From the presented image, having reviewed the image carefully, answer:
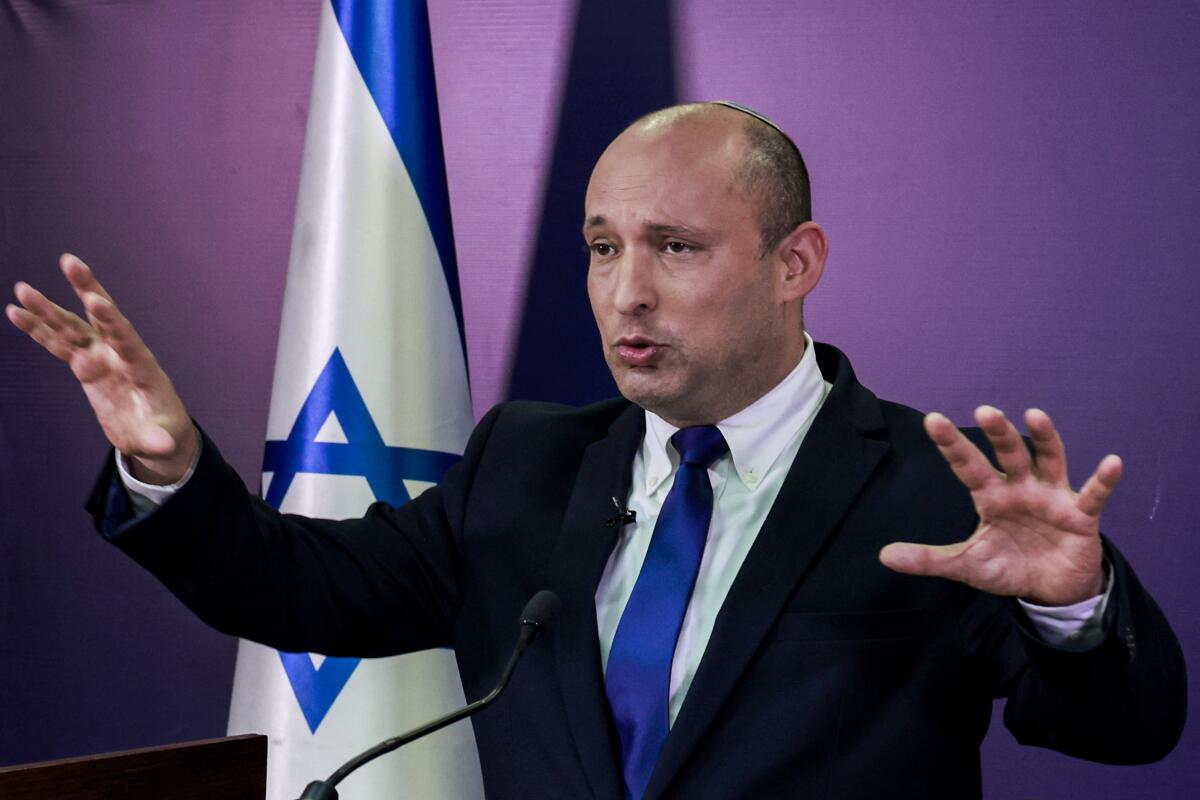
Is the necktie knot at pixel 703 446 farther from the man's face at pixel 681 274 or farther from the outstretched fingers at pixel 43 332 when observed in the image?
the outstretched fingers at pixel 43 332

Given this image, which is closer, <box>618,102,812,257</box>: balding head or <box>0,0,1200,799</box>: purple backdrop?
<box>618,102,812,257</box>: balding head

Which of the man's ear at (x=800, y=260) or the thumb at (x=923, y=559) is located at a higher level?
the man's ear at (x=800, y=260)

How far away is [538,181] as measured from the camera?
2.84m

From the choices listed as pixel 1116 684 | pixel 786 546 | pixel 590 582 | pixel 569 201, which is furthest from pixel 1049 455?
pixel 569 201

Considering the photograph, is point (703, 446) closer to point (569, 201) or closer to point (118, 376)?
point (118, 376)

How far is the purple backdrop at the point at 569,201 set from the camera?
246 cm

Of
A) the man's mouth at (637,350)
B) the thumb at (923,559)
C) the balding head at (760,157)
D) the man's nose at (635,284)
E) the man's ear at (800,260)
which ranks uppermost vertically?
the balding head at (760,157)

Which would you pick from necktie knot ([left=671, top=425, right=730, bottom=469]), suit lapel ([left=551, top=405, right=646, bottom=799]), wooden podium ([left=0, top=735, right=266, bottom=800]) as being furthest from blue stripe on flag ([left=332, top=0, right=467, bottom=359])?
wooden podium ([left=0, top=735, right=266, bottom=800])

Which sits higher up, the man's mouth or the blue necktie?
the man's mouth

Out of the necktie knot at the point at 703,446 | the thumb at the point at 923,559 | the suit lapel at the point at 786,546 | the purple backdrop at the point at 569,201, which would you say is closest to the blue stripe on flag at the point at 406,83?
the purple backdrop at the point at 569,201

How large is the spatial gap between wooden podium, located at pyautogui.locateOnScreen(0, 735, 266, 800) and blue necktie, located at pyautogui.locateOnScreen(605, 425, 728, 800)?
0.46 m

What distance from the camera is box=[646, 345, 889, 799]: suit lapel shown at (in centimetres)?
156

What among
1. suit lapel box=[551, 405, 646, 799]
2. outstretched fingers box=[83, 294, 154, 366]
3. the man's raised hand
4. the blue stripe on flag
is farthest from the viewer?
the blue stripe on flag

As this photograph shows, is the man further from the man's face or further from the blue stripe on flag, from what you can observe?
the blue stripe on flag
